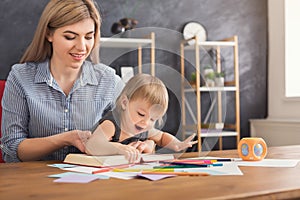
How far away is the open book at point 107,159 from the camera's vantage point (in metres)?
1.13

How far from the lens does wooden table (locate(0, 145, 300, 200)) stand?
2.54ft

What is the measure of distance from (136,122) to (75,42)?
0.40 m

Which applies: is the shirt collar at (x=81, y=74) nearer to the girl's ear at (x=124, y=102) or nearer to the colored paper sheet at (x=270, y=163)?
the girl's ear at (x=124, y=102)

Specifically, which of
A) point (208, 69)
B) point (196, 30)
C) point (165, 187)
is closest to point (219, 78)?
point (208, 69)

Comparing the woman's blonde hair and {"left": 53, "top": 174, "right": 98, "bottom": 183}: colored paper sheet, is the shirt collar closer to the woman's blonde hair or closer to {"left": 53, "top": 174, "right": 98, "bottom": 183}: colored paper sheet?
the woman's blonde hair

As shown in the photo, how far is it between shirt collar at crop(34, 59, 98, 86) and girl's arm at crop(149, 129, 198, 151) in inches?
10.5

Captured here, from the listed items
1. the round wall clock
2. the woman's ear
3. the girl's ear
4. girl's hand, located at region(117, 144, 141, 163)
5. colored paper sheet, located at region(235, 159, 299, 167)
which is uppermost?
the round wall clock

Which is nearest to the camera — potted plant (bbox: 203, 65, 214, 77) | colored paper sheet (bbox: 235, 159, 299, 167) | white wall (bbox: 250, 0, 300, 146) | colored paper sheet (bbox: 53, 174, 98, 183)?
colored paper sheet (bbox: 53, 174, 98, 183)

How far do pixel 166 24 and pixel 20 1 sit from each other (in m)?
1.15

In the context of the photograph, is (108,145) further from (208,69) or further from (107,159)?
(208,69)

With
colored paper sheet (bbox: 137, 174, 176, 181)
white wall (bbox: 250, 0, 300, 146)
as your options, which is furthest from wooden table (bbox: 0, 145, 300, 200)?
white wall (bbox: 250, 0, 300, 146)

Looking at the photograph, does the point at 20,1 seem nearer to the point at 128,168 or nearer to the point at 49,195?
the point at 128,168

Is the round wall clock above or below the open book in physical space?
above

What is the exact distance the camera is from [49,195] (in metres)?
0.78
